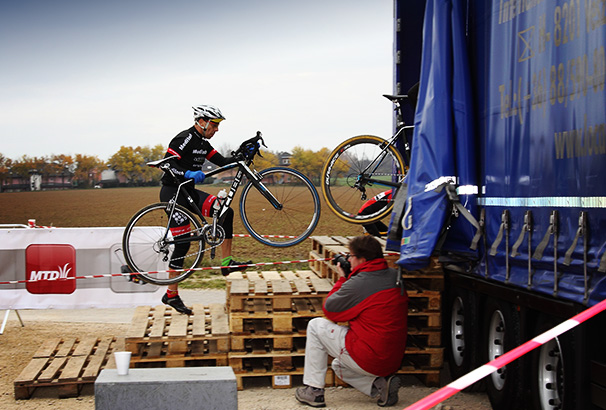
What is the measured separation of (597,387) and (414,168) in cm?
242

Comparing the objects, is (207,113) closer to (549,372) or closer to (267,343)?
(267,343)

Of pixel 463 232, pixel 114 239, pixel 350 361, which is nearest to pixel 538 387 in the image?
pixel 463 232

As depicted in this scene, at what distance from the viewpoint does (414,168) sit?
6.38 m

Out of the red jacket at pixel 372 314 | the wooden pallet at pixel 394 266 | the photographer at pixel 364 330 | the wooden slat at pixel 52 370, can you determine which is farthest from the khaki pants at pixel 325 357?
the wooden slat at pixel 52 370

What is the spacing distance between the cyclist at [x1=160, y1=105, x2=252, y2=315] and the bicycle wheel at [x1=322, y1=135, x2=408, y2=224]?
1113 mm

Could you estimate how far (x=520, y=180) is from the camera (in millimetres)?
5426

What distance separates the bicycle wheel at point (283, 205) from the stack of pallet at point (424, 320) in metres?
1.19

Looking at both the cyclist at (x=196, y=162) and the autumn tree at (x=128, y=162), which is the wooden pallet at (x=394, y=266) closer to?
the cyclist at (x=196, y=162)

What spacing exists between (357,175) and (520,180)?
2.37m

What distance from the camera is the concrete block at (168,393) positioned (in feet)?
13.7

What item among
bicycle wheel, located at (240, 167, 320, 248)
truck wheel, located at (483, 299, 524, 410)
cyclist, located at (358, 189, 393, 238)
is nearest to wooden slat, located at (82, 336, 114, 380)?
bicycle wheel, located at (240, 167, 320, 248)

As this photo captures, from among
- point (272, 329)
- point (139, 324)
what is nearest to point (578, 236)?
point (272, 329)

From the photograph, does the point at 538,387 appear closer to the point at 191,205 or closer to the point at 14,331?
the point at 191,205

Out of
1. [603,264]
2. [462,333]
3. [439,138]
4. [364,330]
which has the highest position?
[439,138]
